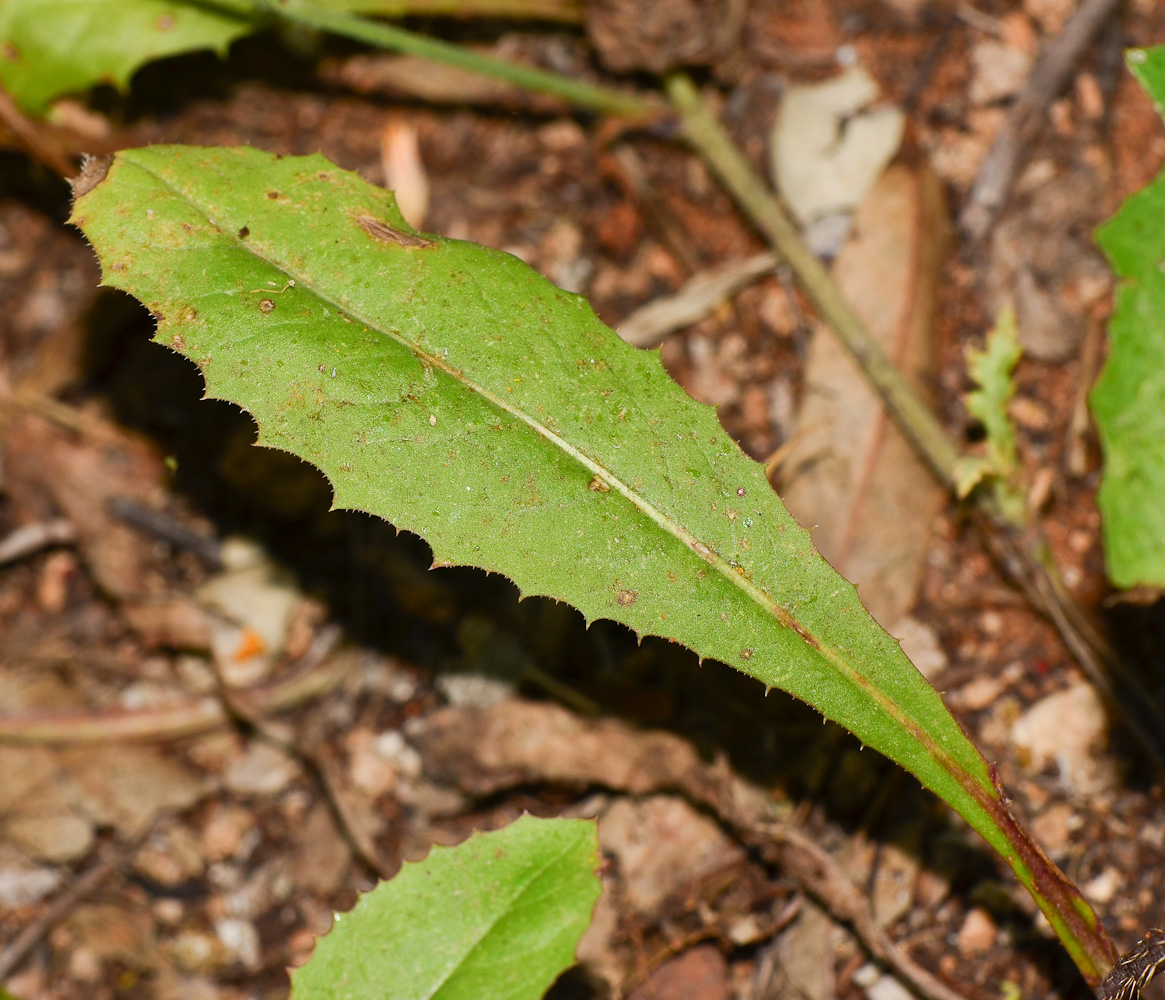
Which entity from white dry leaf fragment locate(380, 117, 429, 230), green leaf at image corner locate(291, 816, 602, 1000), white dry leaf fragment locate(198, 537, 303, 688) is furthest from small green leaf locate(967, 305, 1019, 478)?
white dry leaf fragment locate(198, 537, 303, 688)

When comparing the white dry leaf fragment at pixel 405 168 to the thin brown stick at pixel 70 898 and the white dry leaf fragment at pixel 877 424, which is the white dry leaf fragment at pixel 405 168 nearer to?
the white dry leaf fragment at pixel 877 424

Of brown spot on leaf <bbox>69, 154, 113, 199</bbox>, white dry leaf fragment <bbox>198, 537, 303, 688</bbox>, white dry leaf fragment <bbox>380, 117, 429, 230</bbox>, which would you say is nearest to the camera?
brown spot on leaf <bbox>69, 154, 113, 199</bbox>

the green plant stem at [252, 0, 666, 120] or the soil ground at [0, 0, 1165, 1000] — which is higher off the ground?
the green plant stem at [252, 0, 666, 120]

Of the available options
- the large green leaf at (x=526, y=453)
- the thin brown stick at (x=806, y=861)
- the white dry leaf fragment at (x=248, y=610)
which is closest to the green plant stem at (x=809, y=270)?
the large green leaf at (x=526, y=453)

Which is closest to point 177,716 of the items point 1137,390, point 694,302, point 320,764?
point 320,764

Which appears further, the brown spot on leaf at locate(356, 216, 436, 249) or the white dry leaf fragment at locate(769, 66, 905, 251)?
the white dry leaf fragment at locate(769, 66, 905, 251)

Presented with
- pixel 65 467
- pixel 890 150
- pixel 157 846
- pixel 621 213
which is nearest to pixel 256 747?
pixel 157 846

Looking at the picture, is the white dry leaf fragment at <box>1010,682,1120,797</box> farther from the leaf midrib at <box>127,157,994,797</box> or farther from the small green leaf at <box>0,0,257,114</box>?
the small green leaf at <box>0,0,257,114</box>
